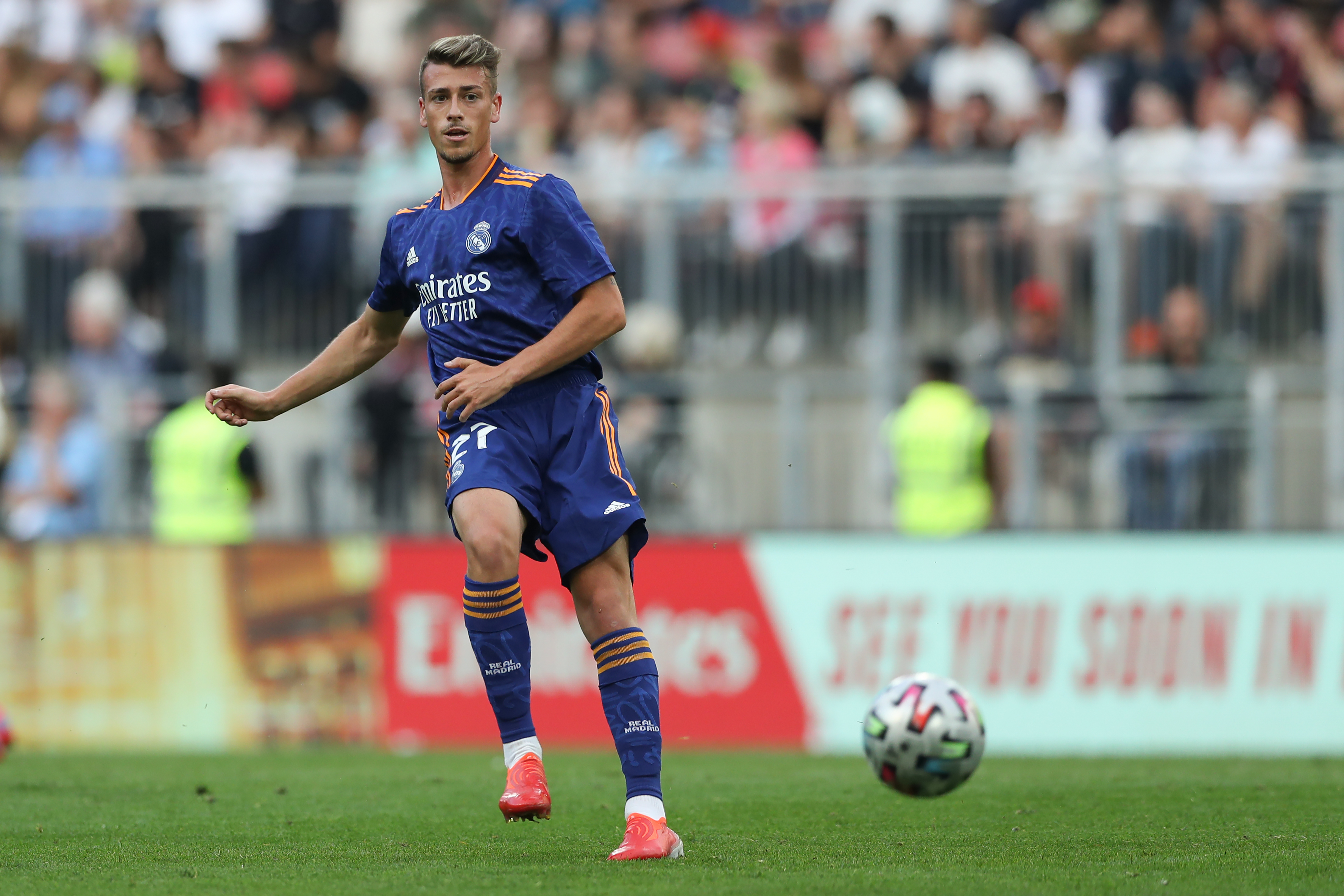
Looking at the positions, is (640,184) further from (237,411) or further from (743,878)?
(743,878)

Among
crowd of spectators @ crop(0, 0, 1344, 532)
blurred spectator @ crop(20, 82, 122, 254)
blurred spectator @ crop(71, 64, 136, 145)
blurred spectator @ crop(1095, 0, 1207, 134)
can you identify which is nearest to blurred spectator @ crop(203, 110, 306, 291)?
crowd of spectators @ crop(0, 0, 1344, 532)

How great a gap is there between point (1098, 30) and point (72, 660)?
31.2 ft

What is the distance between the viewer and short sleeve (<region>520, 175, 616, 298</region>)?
638cm

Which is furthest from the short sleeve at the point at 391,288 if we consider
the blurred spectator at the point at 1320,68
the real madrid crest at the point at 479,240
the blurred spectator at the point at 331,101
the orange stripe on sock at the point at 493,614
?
the blurred spectator at the point at 1320,68

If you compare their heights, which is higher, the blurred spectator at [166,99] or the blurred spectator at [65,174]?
the blurred spectator at [166,99]

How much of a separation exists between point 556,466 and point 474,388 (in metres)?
0.37

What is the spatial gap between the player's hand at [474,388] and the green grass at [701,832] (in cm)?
142

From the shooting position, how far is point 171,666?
12.8 metres

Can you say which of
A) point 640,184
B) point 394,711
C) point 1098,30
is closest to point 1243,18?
point 1098,30

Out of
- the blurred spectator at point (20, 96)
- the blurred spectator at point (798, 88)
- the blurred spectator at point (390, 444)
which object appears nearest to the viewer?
the blurred spectator at point (390, 444)

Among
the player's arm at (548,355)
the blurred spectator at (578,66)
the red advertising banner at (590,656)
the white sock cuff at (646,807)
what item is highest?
the blurred spectator at (578,66)

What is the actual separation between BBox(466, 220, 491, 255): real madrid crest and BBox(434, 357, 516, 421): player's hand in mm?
364

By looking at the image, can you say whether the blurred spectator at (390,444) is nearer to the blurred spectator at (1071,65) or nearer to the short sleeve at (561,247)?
the blurred spectator at (1071,65)

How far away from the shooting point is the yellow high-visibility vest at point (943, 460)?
1326 cm
